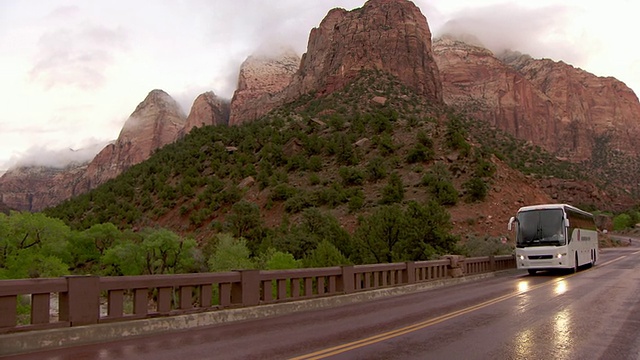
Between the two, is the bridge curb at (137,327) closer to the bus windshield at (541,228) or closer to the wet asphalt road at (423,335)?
the wet asphalt road at (423,335)

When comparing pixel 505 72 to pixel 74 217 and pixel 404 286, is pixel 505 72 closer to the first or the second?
pixel 74 217

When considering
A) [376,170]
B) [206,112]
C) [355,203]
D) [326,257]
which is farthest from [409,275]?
[206,112]

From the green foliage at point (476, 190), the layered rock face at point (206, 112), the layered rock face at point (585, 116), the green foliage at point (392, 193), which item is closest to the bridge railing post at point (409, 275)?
the green foliage at point (392, 193)

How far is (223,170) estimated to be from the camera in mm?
68188

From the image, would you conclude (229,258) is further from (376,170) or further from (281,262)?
(376,170)

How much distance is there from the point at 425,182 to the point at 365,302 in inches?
1465

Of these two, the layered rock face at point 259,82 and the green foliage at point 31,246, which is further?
the layered rock face at point 259,82

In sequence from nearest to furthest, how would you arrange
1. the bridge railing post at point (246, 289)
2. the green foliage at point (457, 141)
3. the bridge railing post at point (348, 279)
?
the bridge railing post at point (246, 289) < the bridge railing post at point (348, 279) < the green foliage at point (457, 141)

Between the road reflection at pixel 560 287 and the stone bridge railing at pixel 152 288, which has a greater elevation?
the stone bridge railing at pixel 152 288

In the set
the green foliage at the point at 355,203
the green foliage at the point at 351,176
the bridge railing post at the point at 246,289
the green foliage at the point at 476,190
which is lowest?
the bridge railing post at the point at 246,289

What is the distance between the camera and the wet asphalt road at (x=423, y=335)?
8.38 meters

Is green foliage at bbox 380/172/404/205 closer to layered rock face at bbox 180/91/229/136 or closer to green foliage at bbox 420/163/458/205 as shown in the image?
green foliage at bbox 420/163/458/205

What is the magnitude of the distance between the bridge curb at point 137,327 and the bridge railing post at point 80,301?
0.17m

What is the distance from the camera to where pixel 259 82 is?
525 ft
